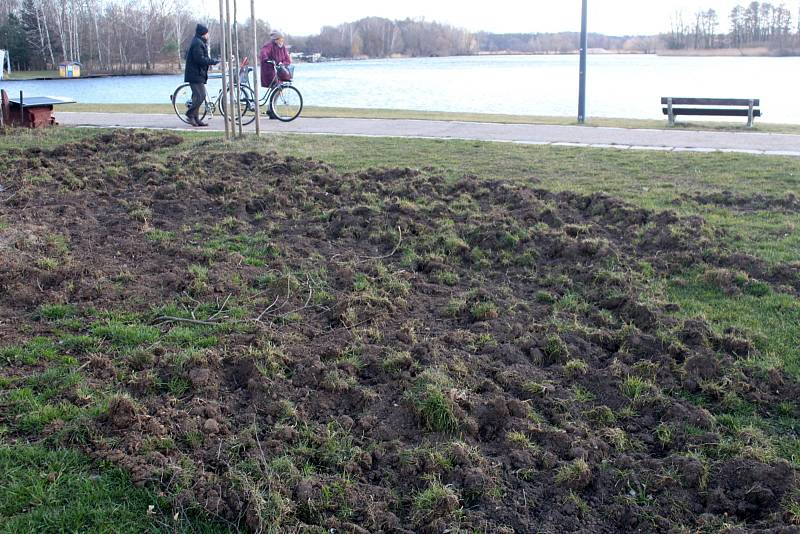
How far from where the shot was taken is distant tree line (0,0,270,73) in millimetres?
78438

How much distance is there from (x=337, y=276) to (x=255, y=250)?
104 centimetres

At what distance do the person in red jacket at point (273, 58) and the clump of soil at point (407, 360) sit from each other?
8.43m

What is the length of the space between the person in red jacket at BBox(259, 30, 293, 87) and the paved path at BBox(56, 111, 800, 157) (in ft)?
2.98

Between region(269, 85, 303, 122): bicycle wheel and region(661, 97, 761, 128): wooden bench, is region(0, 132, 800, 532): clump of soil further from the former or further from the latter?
region(661, 97, 761, 128): wooden bench

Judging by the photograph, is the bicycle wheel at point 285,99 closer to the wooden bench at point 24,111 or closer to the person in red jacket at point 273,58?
the person in red jacket at point 273,58

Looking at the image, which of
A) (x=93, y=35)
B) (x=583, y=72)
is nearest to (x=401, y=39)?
(x=93, y=35)

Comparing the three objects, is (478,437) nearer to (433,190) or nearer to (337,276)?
(337,276)

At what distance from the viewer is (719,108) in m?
17.4

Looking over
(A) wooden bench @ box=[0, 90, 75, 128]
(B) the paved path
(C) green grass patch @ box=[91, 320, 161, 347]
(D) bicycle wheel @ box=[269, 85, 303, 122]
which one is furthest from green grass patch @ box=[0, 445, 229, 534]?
(D) bicycle wheel @ box=[269, 85, 303, 122]

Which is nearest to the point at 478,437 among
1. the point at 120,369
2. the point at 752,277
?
the point at 120,369

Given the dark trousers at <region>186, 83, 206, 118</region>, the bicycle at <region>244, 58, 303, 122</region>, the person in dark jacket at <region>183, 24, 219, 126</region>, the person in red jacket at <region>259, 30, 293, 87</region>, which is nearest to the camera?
the person in dark jacket at <region>183, 24, 219, 126</region>

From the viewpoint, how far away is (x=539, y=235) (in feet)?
23.5

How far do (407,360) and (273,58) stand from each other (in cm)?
1324

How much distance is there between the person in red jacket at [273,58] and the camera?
16.1 metres
